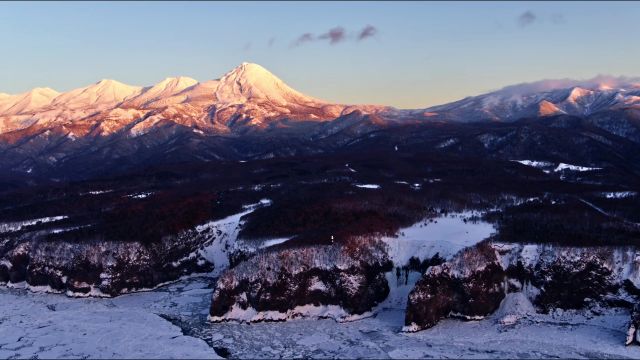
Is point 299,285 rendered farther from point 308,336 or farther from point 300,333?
point 308,336

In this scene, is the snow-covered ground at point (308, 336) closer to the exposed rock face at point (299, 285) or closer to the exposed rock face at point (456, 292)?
the exposed rock face at point (456, 292)

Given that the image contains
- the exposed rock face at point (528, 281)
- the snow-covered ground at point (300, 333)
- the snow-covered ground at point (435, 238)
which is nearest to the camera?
the snow-covered ground at point (300, 333)

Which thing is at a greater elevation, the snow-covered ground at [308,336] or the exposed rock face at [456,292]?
the exposed rock face at [456,292]

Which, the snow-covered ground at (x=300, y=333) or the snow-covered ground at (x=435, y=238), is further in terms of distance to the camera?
the snow-covered ground at (x=435, y=238)

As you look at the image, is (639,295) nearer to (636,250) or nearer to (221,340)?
(636,250)

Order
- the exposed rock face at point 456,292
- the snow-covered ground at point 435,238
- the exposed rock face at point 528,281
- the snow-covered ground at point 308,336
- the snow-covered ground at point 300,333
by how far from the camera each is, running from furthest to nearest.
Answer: the snow-covered ground at point 435,238 → the exposed rock face at point 528,281 → the exposed rock face at point 456,292 → the snow-covered ground at point 300,333 → the snow-covered ground at point 308,336

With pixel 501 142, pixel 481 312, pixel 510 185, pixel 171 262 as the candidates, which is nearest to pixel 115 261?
pixel 171 262

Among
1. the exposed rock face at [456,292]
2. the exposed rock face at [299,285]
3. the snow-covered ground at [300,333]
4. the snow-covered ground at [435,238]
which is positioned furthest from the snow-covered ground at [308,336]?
the snow-covered ground at [435,238]

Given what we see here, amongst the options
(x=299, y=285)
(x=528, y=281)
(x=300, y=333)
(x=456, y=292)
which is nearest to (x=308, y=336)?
(x=300, y=333)
